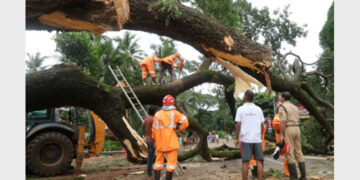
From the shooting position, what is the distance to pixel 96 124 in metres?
8.59

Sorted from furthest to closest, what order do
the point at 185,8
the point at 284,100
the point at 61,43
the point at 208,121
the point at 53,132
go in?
the point at 208,121 < the point at 61,43 < the point at 53,132 < the point at 284,100 < the point at 185,8

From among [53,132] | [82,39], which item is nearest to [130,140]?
[53,132]

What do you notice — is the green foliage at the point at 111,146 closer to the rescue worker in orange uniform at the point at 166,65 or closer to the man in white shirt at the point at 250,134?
the rescue worker in orange uniform at the point at 166,65

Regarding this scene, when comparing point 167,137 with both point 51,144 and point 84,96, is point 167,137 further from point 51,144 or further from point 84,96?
point 51,144

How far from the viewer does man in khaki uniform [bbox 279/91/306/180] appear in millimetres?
5062

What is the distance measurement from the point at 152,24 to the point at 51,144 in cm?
520

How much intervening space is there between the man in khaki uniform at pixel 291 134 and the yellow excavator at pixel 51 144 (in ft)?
18.0

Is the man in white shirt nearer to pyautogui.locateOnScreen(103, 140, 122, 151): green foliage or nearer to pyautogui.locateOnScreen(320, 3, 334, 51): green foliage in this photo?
pyautogui.locateOnScreen(103, 140, 122, 151): green foliage

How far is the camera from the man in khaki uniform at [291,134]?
5.06 metres

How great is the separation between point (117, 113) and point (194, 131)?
3.06 metres

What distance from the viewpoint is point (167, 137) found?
15.0 ft

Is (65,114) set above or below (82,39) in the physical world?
below

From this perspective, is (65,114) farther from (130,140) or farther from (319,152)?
(319,152)

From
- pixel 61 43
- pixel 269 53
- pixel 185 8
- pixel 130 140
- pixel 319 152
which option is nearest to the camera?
pixel 185 8
